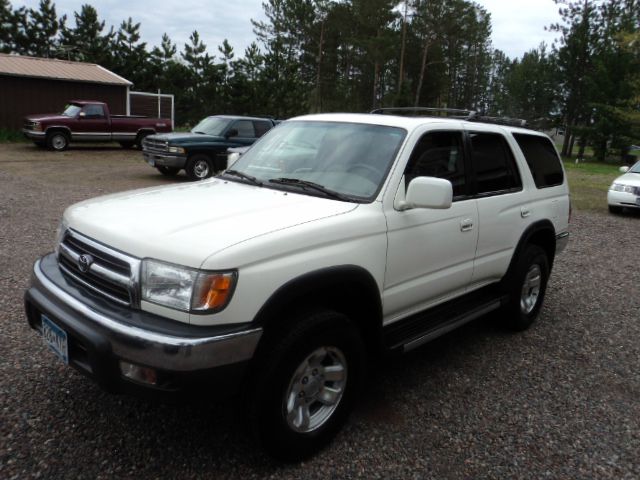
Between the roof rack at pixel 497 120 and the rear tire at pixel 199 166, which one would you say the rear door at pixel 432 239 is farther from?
the rear tire at pixel 199 166

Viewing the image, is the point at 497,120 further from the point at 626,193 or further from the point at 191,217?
the point at 626,193

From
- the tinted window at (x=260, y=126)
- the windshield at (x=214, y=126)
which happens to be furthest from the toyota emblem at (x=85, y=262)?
the tinted window at (x=260, y=126)

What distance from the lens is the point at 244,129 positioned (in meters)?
14.1

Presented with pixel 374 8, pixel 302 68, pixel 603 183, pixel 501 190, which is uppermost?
pixel 374 8

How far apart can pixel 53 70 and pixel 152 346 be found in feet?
85.2

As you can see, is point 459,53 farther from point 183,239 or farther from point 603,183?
point 183,239

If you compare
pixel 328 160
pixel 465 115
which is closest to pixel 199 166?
pixel 465 115

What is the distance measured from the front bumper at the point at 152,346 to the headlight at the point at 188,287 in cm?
9

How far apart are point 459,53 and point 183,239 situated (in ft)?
169

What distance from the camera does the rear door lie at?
321 centimetres

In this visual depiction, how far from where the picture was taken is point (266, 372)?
2.51m

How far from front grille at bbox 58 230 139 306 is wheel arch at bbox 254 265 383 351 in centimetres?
64

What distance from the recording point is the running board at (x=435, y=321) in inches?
131

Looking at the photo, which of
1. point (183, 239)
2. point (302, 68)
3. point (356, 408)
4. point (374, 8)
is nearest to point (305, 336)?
point (183, 239)
